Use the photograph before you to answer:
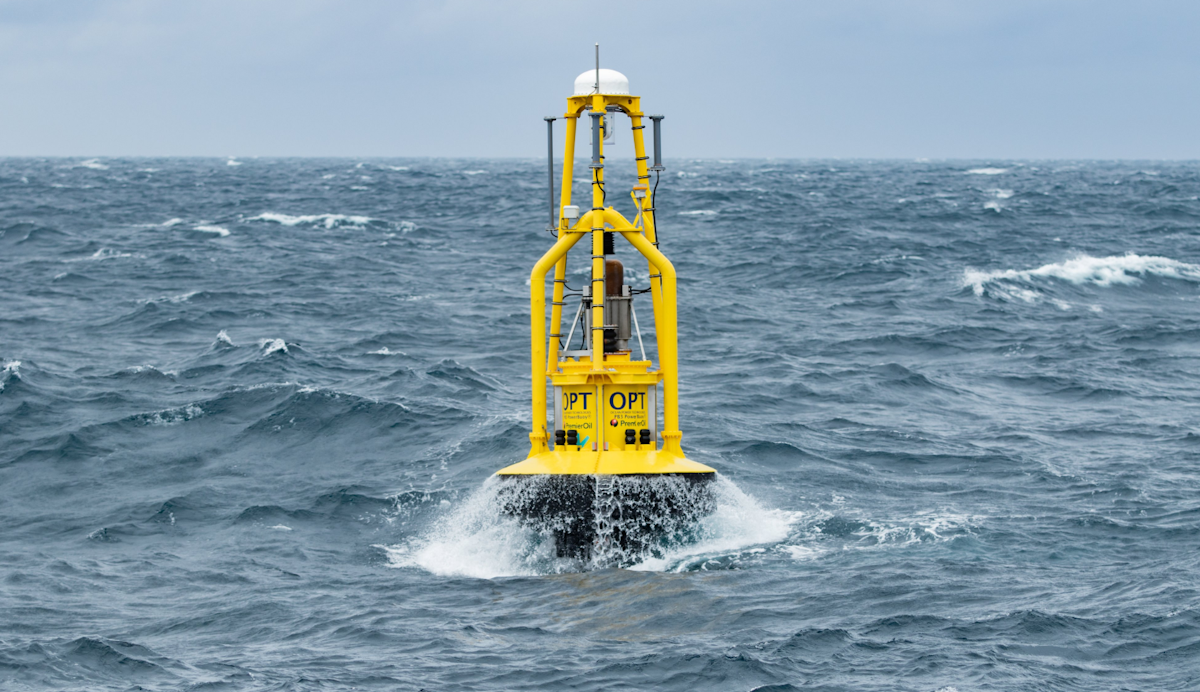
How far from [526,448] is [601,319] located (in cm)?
700

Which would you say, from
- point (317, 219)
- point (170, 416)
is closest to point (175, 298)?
point (170, 416)

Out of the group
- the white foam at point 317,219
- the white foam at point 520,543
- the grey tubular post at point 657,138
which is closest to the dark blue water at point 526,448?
the white foam at point 520,543

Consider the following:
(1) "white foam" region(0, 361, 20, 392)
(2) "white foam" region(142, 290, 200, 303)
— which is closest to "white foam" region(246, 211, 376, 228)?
(2) "white foam" region(142, 290, 200, 303)

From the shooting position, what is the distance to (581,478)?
59.6ft

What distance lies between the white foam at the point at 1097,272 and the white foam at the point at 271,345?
23.1m

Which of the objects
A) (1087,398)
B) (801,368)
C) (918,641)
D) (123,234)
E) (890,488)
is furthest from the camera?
(123,234)

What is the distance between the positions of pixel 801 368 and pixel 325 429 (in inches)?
479

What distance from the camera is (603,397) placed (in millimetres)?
19391

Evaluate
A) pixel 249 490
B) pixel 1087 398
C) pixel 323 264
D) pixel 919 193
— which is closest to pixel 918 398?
pixel 1087 398

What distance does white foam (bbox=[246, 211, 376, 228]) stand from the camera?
6775 centimetres

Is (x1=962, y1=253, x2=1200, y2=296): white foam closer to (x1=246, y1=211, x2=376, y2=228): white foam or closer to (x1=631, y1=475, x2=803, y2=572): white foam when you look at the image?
(x1=631, y1=475, x2=803, y2=572): white foam

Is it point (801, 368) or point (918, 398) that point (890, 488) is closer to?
point (918, 398)

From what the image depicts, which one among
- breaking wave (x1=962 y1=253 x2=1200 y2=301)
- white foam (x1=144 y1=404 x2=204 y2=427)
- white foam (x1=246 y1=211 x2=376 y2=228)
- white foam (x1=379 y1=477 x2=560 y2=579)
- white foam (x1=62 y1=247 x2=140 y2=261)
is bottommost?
white foam (x1=379 y1=477 x2=560 y2=579)

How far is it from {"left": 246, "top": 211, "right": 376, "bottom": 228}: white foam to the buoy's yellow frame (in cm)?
4909
